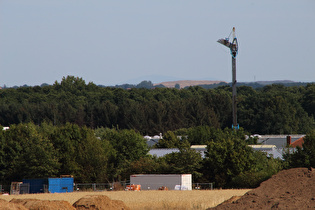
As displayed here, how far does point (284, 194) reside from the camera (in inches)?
926

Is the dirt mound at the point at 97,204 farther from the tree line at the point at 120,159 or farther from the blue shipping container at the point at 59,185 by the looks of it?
the blue shipping container at the point at 59,185

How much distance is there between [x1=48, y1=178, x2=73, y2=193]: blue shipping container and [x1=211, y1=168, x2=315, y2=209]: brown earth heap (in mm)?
39611

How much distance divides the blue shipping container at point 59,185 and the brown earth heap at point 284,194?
1559 inches

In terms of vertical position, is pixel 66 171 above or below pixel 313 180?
below

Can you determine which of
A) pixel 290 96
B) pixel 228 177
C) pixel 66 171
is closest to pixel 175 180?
pixel 228 177

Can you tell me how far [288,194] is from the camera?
925 inches

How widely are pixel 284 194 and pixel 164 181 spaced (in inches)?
1400

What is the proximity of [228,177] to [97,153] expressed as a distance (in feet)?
62.4

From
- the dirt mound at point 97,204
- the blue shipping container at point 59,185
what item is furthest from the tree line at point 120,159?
the dirt mound at point 97,204

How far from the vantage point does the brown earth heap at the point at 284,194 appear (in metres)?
22.2

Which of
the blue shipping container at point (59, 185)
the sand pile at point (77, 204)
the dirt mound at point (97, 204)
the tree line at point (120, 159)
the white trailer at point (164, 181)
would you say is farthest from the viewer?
the tree line at point (120, 159)

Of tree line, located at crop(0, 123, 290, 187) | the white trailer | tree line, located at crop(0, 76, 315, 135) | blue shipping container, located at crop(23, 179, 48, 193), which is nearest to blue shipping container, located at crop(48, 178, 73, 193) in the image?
blue shipping container, located at crop(23, 179, 48, 193)

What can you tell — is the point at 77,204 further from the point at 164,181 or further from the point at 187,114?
the point at 187,114

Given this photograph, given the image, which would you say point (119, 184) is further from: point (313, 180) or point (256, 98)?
point (256, 98)
